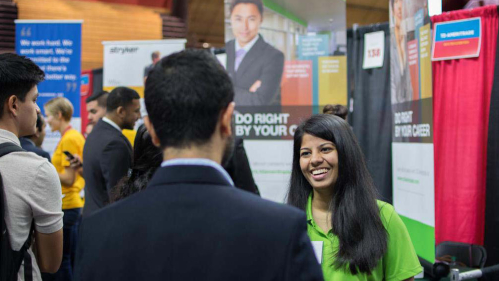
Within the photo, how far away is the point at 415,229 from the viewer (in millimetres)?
3779

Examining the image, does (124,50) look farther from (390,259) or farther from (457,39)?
(390,259)

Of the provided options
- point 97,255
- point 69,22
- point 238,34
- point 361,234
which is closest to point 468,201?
point 238,34

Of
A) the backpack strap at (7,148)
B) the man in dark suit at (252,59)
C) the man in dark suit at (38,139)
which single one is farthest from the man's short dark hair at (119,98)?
the backpack strap at (7,148)

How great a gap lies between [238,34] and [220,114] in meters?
3.65

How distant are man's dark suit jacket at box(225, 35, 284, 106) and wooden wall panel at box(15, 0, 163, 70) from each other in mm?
5240

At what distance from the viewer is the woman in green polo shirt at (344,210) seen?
1661mm

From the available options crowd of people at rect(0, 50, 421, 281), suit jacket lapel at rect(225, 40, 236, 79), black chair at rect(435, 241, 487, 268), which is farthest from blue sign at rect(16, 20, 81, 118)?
black chair at rect(435, 241, 487, 268)

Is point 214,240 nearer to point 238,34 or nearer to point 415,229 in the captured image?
point 415,229

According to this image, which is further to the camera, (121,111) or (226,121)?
(121,111)

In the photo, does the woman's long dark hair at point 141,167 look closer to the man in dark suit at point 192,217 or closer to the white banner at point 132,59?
the man in dark suit at point 192,217

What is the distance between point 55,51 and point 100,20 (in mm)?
3084

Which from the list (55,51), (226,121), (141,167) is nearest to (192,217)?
(226,121)

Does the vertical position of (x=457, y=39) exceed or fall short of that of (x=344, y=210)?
it exceeds it

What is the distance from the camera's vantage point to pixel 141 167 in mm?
1761
